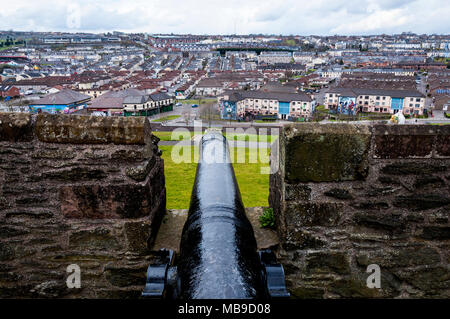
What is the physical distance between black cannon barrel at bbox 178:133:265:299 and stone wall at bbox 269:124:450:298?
0.46 meters

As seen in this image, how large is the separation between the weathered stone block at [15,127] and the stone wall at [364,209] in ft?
5.97

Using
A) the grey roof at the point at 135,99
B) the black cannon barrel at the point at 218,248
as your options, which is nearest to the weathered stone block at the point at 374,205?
the black cannon barrel at the point at 218,248

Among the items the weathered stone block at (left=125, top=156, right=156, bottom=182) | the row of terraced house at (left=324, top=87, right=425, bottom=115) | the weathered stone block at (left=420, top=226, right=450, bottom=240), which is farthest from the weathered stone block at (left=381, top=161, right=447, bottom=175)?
the row of terraced house at (left=324, top=87, right=425, bottom=115)

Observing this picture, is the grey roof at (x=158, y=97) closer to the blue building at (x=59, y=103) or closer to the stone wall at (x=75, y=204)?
the blue building at (x=59, y=103)

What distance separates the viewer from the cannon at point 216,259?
4.80 ft

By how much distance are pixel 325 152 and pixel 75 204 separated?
1.83m

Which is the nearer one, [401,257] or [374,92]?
[401,257]

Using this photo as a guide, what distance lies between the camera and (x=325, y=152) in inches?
91.8

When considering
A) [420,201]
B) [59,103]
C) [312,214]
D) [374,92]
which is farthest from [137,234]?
[374,92]

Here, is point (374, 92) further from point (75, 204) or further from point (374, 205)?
point (75, 204)

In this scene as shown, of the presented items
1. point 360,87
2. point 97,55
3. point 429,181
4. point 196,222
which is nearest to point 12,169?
point 196,222

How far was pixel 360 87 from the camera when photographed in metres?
70.7
